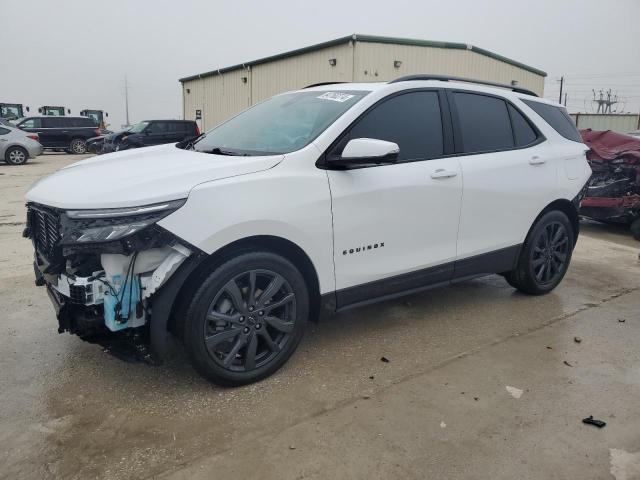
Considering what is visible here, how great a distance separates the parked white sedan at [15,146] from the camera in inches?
721

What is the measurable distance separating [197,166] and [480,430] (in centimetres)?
207

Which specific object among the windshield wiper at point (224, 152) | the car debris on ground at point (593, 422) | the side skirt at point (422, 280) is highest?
the windshield wiper at point (224, 152)

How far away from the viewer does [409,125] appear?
3658 millimetres

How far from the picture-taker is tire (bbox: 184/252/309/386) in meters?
2.79

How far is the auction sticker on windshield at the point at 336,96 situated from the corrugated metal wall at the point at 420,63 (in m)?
13.0

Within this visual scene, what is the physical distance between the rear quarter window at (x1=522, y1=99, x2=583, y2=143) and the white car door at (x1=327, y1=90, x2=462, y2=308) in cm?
131

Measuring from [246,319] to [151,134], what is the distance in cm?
1821

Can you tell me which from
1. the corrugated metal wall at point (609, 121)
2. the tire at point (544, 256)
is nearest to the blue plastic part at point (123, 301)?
the tire at point (544, 256)

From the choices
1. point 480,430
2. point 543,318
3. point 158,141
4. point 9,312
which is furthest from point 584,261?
point 158,141

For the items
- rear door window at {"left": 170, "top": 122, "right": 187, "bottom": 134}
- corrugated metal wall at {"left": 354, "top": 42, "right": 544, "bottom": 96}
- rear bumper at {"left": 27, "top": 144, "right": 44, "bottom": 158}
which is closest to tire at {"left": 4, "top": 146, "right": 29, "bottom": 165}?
rear bumper at {"left": 27, "top": 144, "right": 44, "bottom": 158}

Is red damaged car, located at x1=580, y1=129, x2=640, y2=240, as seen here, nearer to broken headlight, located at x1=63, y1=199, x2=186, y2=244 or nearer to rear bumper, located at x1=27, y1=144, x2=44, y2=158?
broken headlight, located at x1=63, y1=199, x2=186, y2=244

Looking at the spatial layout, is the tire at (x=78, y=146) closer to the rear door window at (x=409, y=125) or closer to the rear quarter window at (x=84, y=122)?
the rear quarter window at (x=84, y=122)

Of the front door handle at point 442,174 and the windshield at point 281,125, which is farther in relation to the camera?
the front door handle at point 442,174

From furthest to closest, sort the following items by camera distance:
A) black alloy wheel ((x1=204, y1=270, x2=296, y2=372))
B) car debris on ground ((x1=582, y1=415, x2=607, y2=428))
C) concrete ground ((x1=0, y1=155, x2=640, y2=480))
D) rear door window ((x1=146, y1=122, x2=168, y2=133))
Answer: rear door window ((x1=146, y1=122, x2=168, y2=133))
black alloy wheel ((x1=204, y1=270, x2=296, y2=372))
car debris on ground ((x1=582, y1=415, x2=607, y2=428))
concrete ground ((x1=0, y1=155, x2=640, y2=480))
